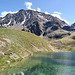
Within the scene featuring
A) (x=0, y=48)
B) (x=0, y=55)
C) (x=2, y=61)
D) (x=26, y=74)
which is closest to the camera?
(x=26, y=74)

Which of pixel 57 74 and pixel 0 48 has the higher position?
pixel 0 48

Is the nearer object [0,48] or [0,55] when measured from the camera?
[0,55]

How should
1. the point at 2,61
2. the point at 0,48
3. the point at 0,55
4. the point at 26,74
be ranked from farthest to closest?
the point at 0,48, the point at 0,55, the point at 2,61, the point at 26,74

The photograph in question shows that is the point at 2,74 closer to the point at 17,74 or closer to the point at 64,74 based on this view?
the point at 17,74

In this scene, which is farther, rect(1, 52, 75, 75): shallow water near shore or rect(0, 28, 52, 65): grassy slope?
rect(0, 28, 52, 65): grassy slope

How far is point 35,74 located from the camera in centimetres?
3441

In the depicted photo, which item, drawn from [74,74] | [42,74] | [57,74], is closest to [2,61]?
[42,74]

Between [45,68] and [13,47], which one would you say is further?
[13,47]

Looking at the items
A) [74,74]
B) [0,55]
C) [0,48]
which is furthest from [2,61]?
[74,74]

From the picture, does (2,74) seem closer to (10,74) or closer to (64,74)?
(10,74)

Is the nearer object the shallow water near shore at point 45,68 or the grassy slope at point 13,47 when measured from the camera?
the shallow water near shore at point 45,68

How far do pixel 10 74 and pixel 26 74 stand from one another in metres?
5.95

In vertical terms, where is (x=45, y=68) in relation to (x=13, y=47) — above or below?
below

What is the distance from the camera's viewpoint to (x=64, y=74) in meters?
35.5
